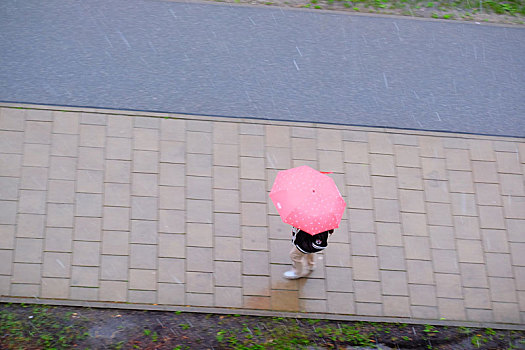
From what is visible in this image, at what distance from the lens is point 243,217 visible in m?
6.27

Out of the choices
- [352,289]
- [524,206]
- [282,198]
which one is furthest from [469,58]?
[282,198]

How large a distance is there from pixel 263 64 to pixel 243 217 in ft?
8.88

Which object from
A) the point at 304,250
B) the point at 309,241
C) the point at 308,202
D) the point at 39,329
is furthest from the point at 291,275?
the point at 39,329

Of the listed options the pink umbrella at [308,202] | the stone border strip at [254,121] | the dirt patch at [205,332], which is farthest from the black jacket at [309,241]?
the stone border strip at [254,121]

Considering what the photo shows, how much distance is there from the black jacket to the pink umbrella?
1.32ft

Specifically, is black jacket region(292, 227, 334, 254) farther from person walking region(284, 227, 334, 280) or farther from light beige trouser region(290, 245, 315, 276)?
light beige trouser region(290, 245, 315, 276)

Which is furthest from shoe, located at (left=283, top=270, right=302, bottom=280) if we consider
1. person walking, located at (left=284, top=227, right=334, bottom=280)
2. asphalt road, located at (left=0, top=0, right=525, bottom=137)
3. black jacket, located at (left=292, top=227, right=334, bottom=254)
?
asphalt road, located at (left=0, top=0, right=525, bottom=137)

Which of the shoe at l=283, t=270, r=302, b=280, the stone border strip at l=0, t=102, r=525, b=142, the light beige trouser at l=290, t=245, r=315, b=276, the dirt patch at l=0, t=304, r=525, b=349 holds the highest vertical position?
the stone border strip at l=0, t=102, r=525, b=142

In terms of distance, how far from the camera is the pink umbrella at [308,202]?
4727mm

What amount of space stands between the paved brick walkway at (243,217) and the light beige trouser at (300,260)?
183 mm

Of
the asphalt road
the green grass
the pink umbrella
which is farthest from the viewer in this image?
the asphalt road

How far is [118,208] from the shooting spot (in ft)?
20.2

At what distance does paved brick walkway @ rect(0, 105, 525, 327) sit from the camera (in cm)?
575

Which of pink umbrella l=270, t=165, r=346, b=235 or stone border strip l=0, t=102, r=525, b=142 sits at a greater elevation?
stone border strip l=0, t=102, r=525, b=142
